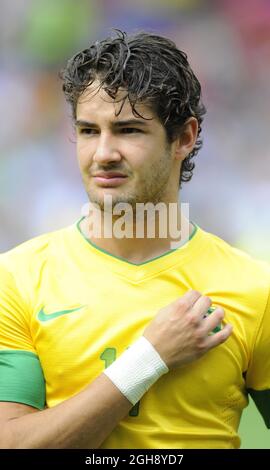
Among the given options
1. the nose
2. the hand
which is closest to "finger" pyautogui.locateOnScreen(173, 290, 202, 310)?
the hand

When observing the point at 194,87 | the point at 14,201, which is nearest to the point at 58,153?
the point at 14,201

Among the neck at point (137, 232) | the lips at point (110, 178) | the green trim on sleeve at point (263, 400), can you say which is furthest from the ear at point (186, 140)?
the green trim on sleeve at point (263, 400)

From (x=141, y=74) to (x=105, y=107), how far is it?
0.15 metres

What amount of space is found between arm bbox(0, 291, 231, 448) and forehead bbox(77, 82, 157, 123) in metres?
0.46

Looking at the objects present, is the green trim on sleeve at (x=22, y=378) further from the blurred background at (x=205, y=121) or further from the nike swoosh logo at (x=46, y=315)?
the blurred background at (x=205, y=121)

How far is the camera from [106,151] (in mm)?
1758

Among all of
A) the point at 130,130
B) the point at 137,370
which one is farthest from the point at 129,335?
the point at 130,130

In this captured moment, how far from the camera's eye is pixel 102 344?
177 cm

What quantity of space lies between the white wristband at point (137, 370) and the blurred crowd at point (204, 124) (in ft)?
14.2

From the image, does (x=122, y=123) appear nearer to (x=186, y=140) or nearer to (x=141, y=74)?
(x=141, y=74)

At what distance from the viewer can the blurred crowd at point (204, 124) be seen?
612 cm
